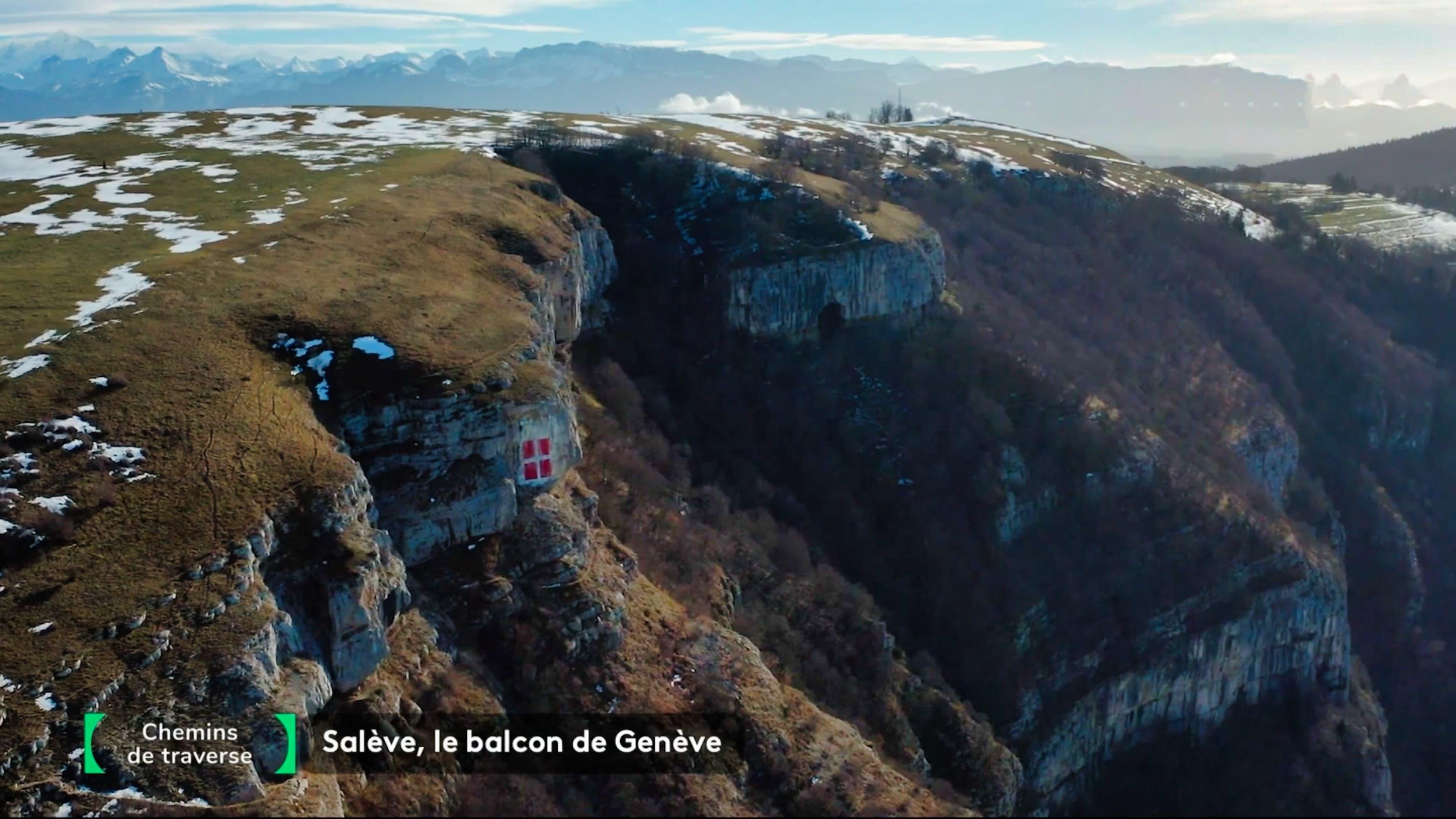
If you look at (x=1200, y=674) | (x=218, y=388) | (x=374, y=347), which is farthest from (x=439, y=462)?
(x=1200, y=674)

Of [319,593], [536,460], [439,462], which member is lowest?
[319,593]

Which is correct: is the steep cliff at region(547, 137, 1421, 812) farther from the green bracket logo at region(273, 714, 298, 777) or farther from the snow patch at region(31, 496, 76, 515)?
the snow patch at region(31, 496, 76, 515)

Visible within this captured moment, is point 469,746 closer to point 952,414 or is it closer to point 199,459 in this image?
point 199,459

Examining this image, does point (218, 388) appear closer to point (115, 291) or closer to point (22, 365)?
point (22, 365)

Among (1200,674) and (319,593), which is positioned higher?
(319,593)

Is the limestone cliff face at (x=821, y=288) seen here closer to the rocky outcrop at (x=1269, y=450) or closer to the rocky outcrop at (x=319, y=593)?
the rocky outcrop at (x=1269, y=450)

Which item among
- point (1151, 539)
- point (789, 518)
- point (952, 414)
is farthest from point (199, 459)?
point (1151, 539)

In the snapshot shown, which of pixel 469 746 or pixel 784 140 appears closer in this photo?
pixel 469 746
